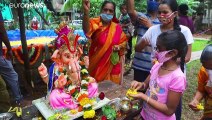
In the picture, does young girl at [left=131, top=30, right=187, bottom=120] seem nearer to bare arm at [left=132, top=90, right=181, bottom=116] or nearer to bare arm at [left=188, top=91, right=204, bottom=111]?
bare arm at [left=132, top=90, right=181, bottom=116]

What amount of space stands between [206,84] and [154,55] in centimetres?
53

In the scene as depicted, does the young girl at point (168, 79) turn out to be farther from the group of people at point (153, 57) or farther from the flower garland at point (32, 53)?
the flower garland at point (32, 53)

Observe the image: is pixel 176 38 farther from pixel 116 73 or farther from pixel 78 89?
pixel 116 73

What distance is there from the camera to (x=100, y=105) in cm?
206

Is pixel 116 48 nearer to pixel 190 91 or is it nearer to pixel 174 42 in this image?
pixel 174 42

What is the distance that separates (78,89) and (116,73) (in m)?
1.22

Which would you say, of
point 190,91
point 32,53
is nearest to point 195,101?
point 190,91

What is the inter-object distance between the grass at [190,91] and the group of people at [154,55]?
1601 mm

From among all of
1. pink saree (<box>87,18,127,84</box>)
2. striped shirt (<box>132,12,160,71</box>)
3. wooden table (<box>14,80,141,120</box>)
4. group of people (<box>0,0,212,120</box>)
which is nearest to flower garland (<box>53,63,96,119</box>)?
wooden table (<box>14,80,141,120</box>)

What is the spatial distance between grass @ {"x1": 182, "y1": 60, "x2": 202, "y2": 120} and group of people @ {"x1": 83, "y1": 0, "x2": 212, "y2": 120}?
1601 millimetres

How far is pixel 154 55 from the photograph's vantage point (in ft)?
6.91

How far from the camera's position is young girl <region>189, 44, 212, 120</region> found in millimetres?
1987

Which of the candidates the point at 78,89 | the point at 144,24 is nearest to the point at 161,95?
the point at 78,89

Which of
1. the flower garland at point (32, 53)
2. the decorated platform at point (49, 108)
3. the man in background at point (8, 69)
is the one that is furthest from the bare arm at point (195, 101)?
the flower garland at point (32, 53)
